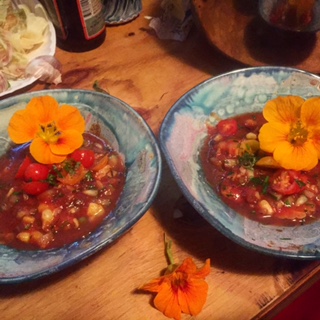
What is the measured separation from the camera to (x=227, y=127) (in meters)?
1.15

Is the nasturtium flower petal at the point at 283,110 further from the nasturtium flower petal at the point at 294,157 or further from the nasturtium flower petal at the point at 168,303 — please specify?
the nasturtium flower petal at the point at 168,303

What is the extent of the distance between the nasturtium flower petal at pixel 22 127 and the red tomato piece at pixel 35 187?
112 millimetres

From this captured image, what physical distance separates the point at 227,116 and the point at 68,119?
1.31 feet

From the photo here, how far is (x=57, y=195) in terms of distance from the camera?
0.98m

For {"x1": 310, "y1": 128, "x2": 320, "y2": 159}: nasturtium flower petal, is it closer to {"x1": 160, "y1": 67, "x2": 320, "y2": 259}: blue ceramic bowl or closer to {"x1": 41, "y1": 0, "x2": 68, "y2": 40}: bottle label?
{"x1": 160, "y1": 67, "x2": 320, "y2": 259}: blue ceramic bowl

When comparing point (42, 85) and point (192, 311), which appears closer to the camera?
point (192, 311)

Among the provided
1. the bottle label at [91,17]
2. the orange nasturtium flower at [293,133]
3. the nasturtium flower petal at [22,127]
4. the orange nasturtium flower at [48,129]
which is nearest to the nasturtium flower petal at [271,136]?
the orange nasturtium flower at [293,133]

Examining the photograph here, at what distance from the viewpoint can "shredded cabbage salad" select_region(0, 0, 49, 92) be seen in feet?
4.43

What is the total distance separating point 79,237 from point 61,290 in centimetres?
12

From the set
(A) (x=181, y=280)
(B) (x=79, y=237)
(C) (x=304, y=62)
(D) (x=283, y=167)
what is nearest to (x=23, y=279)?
(B) (x=79, y=237)

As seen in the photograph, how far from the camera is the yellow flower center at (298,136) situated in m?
1.00

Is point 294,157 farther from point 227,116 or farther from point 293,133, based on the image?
point 227,116

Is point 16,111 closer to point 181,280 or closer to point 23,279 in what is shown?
point 23,279

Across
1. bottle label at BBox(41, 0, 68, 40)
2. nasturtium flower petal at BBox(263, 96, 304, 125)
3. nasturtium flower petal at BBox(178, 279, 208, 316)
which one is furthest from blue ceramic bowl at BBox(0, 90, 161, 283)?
bottle label at BBox(41, 0, 68, 40)
